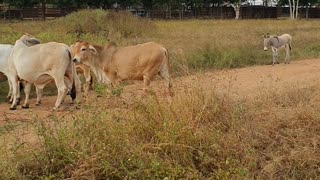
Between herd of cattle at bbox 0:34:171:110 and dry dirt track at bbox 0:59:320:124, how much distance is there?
0.38 m

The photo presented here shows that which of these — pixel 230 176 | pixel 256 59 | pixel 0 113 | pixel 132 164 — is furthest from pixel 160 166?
pixel 256 59

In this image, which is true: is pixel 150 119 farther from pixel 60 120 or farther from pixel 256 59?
pixel 256 59

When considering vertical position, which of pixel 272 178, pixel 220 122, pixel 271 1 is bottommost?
pixel 272 178

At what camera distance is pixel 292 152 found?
532cm

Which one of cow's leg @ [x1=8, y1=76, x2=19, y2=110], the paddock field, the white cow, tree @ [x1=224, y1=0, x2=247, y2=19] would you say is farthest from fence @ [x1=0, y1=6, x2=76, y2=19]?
the paddock field

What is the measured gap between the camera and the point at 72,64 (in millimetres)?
9453

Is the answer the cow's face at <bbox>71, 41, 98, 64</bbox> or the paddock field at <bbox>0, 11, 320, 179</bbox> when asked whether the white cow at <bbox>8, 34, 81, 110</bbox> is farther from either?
the paddock field at <bbox>0, 11, 320, 179</bbox>

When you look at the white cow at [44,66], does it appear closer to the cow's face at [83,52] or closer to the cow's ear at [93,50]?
the cow's face at [83,52]

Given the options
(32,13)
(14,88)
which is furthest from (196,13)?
(14,88)

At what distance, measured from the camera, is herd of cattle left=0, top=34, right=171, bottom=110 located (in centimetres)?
903

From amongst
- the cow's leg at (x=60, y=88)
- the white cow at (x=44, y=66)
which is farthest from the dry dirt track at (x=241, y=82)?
the white cow at (x=44, y=66)

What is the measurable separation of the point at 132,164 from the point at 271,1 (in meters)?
64.5

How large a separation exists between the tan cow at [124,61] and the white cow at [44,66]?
41cm

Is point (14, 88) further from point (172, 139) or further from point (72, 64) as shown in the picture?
point (172, 139)
